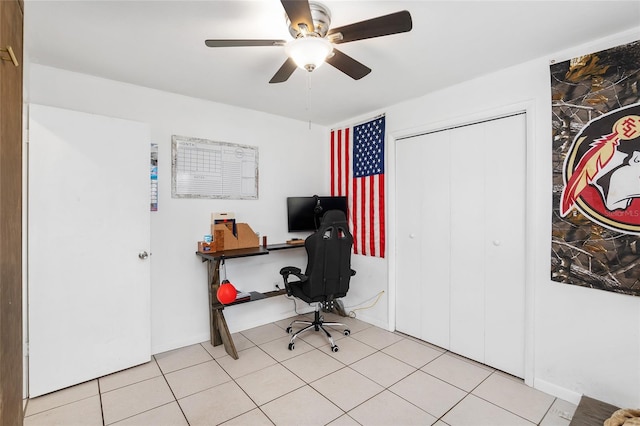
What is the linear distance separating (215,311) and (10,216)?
226cm

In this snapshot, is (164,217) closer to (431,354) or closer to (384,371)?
(384,371)

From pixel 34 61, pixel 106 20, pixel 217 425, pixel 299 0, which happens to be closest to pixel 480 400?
pixel 217 425

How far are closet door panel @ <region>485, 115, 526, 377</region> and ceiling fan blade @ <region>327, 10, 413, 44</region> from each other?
1543 mm

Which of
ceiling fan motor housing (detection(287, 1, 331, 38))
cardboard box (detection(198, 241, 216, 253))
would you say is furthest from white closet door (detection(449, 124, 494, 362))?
cardboard box (detection(198, 241, 216, 253))

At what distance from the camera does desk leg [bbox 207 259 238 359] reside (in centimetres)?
297

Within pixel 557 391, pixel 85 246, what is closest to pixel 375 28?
pixel 85 246

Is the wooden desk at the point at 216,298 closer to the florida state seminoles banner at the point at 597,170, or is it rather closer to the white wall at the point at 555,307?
the white wall at the point at 555,307

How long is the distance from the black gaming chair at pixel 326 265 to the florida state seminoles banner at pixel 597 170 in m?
1.72

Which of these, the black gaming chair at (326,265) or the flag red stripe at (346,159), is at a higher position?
the flag red stripe at (346,159)

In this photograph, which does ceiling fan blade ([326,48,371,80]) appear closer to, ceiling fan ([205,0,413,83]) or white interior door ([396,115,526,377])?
ceiling fan ([205,0,413,83])

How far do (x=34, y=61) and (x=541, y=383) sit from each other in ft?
15.1

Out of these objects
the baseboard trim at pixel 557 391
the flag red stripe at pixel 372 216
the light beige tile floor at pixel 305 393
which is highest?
the flag red stripe at pixel 372 216

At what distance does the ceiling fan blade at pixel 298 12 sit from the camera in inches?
54.0

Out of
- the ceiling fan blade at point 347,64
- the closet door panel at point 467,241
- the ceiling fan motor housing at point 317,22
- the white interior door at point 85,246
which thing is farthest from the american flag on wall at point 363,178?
the white interior door at point 85,246
